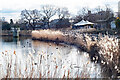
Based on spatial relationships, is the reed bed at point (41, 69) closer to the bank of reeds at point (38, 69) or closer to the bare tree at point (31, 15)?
the bank of reeds at point (38, 69)

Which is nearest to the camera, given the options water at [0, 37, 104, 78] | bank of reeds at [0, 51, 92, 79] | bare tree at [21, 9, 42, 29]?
bank of reeds at [0, 51, 92, 79]

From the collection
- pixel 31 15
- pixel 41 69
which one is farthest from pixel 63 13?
pixel 41 69

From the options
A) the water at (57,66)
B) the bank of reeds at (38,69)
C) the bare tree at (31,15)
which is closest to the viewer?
the bank of reeds at (38,69)

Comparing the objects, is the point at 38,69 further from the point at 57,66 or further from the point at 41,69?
the point at 57,66

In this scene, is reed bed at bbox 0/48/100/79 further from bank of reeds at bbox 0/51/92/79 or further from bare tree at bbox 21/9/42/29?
bare tree at bbox 21/9/42/29

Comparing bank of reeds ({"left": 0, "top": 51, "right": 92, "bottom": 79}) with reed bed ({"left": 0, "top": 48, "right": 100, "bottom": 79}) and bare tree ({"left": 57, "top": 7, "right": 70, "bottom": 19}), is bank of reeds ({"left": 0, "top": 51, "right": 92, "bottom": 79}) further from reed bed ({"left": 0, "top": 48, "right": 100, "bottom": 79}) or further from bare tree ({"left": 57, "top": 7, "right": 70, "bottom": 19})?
bare tree ({"left": 57, "top": 7, "right": 70, "bottom": 19})

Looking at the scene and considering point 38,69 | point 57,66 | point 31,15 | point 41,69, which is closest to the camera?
point 57,66

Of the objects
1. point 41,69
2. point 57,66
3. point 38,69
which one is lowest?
point 41,69

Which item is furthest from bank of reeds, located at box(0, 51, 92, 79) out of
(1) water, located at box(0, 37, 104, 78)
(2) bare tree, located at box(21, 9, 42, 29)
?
(2) bare tree, located at box(21, 9, 42, 29)

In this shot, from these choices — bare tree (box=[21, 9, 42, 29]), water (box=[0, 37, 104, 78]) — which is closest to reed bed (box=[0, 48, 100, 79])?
water (box=[0, 37, 104, 78])

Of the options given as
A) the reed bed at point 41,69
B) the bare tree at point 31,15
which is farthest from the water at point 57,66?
the bare tree at point 31,15

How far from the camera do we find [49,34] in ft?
69.5

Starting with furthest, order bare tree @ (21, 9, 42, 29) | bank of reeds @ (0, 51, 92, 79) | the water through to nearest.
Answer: bare tree @ (21, 9, 42, 29) → the water → bank of reeds @ (0, 51, 92, 79)

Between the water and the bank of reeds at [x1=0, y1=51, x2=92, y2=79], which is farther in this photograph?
the water
